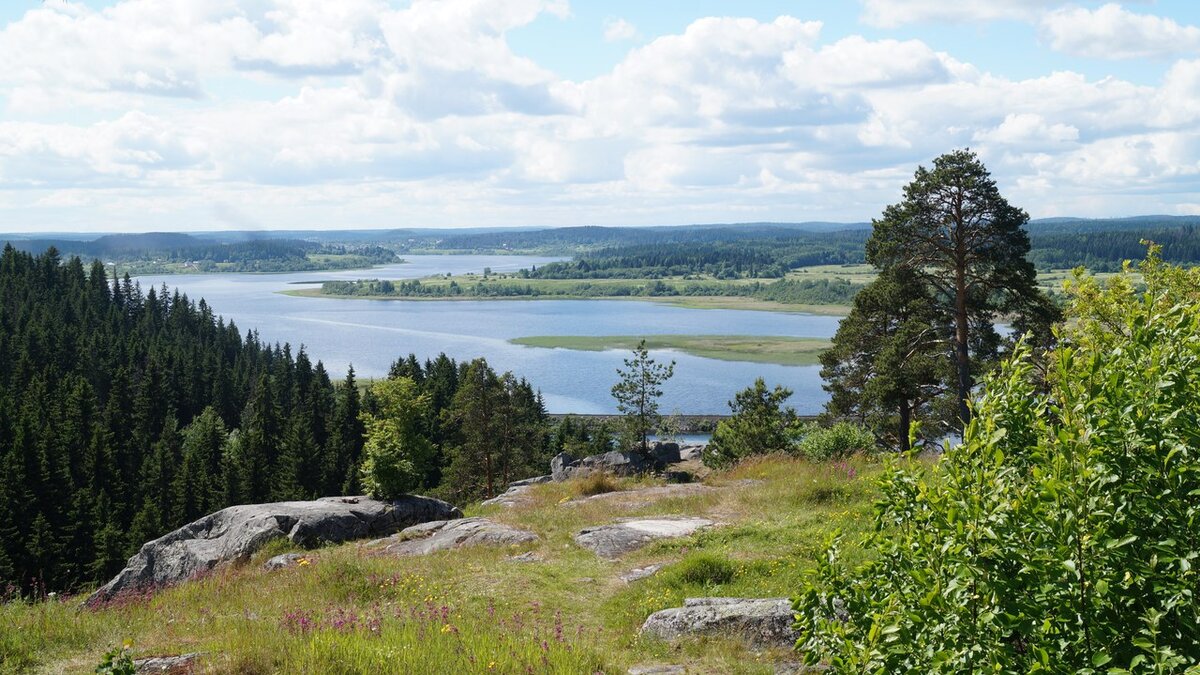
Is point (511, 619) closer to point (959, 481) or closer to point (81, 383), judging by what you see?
point (959, 481)

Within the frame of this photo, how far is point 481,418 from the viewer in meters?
50.7

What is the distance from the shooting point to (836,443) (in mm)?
24609

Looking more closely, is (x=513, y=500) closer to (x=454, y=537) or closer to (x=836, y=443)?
(x=454, y=537)

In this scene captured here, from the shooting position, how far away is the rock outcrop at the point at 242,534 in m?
20.3

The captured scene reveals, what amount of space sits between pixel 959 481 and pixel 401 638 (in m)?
6.85

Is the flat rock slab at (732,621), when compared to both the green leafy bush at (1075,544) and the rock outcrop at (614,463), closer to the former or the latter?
the green leafy bush at (1075,544)

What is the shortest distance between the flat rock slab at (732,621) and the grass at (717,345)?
10374 centimetres

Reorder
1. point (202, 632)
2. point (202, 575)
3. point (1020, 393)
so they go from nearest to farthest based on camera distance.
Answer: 1. point (1020, 393)
2. point (202, 632)
3. point (202, 575)

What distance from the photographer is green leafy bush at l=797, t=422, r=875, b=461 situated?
946 inches

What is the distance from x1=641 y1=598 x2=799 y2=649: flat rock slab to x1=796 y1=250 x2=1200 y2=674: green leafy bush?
5.18m

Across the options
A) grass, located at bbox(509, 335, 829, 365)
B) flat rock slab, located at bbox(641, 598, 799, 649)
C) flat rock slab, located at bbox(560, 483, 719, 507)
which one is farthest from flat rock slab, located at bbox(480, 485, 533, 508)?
grass, located at bbox(509, 335, 829, 365)

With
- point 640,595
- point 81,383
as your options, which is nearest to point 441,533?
point 640,595

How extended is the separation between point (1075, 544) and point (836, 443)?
20682mm

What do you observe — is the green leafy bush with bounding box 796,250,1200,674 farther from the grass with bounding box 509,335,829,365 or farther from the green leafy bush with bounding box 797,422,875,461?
the grass with bounding box 509,335,829,365
